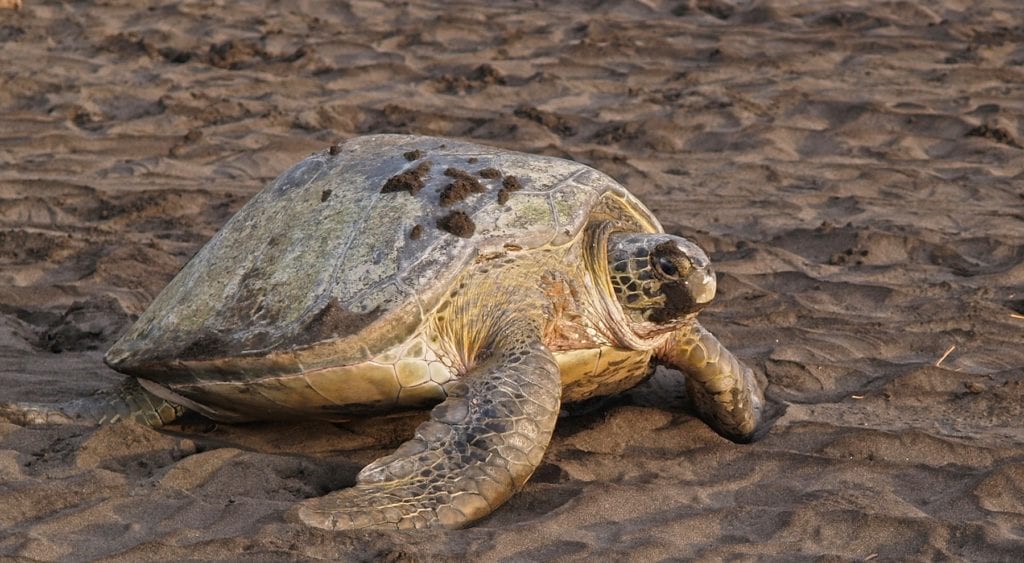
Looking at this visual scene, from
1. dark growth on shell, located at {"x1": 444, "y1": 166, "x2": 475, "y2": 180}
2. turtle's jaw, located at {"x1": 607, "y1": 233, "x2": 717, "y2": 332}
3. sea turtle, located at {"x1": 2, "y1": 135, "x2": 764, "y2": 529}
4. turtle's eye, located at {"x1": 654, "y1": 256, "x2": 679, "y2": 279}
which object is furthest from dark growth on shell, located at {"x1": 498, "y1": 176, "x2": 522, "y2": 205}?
turtle's eye, located at {"x1": 654, "y1": 256, "x2": 679, "y2": 279}

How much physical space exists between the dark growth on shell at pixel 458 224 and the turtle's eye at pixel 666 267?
62 centimetres

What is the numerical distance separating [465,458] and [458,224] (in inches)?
31.7

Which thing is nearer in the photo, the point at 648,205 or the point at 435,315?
the point at 435,315

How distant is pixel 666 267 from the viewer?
3.96m

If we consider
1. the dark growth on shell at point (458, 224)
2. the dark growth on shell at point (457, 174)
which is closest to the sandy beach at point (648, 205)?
the dark growth on shell at point (458, 224)

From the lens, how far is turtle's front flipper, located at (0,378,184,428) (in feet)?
13.1

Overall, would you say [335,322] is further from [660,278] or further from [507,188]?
[660,278]

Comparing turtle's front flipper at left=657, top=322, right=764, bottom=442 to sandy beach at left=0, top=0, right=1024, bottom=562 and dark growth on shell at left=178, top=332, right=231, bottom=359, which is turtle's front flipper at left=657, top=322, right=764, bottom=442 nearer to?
sandy beach at left=0, top=0, right=1024, bottom=562

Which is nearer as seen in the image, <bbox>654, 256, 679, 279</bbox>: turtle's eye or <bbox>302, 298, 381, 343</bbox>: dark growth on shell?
<bbox>302, 298, 381, 343</bbox>: dark growth on shell

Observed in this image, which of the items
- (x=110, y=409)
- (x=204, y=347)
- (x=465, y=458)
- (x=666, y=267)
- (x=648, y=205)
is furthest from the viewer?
(x=648, y=205)

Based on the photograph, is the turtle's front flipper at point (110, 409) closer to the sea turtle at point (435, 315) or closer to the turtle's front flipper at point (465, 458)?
the sea turtle at point (435, 315)

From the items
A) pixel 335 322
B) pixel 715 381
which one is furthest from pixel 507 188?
pixel 715 381

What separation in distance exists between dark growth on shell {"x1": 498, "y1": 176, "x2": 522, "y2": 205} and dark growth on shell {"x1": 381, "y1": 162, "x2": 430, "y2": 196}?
0.26 m

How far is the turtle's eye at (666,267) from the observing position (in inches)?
155
